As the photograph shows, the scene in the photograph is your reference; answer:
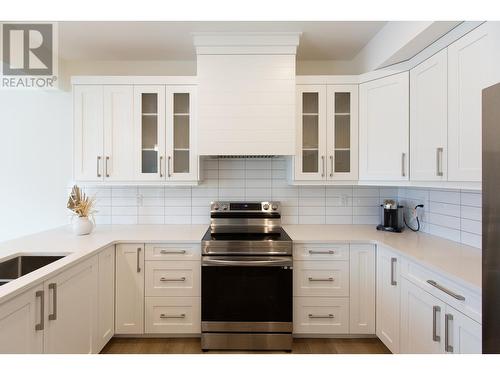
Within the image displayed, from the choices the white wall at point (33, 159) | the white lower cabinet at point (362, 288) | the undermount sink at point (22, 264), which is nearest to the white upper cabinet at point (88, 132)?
the white wall at point (33, 159)

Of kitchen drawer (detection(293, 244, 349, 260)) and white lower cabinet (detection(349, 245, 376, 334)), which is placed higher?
kitchen drawer (detection(293, 244, 349, 260))

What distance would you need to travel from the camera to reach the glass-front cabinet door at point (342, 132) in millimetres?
2607

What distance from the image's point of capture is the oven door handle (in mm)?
2205

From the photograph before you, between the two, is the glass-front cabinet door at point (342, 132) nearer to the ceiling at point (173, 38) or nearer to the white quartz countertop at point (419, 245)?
the ceiling at point (173, 38)

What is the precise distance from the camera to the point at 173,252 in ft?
7.66

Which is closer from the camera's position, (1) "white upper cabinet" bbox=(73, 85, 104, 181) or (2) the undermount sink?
(2) the undermount sink

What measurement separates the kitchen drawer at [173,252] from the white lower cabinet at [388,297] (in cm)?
140

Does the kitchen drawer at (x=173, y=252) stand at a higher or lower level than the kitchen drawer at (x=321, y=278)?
higher

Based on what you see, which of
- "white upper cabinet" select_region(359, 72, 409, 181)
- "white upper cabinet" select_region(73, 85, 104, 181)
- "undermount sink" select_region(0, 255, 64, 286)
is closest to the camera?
"undermount sink" select_region(0, 255, 64, 286)

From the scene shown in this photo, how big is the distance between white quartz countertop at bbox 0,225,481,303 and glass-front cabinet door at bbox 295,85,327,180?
21.2 inches

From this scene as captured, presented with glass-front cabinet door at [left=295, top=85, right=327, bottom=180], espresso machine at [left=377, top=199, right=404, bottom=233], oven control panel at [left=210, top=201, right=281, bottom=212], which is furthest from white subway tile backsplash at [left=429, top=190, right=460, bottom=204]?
oven control panel at [left=210, top=201, right=281, bottom=212]

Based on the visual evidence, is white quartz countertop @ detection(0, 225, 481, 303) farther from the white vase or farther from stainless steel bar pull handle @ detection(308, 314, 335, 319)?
stainless steel bar pull handle @ detection(308, 314, 335, 319)

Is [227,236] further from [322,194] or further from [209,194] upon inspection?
[322,194]

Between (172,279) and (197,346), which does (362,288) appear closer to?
(197,346)
